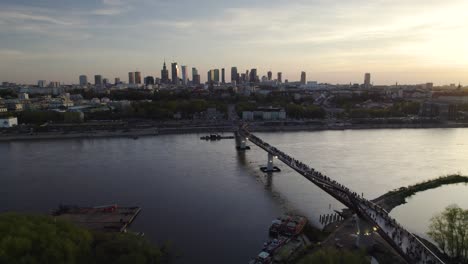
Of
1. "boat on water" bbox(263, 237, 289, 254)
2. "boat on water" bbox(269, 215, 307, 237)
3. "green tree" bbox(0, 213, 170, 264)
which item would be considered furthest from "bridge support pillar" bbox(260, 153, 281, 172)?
"green tree" bbox(0, 213, 170, 264)

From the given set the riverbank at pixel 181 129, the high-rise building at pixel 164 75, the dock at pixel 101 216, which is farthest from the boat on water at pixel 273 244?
the high-rise building at pixel 164 75

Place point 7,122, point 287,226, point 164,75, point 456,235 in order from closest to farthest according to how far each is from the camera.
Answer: point 456,235 < point 287,226 < point 7,122 < point 164,75

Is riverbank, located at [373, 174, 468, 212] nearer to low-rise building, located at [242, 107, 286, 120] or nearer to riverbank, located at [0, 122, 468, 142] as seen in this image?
riverbank, located at [0, 122, 468, 142]

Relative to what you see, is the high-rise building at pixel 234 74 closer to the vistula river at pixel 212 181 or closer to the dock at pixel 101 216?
the vistula river at pixel 212 181

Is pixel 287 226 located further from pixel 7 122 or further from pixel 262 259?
pixel 7 122

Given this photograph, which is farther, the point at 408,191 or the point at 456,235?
the point at 408,191

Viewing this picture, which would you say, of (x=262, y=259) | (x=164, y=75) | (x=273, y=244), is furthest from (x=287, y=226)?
(x=164, y=75)

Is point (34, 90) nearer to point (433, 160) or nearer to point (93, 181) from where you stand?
point (93, 181)
